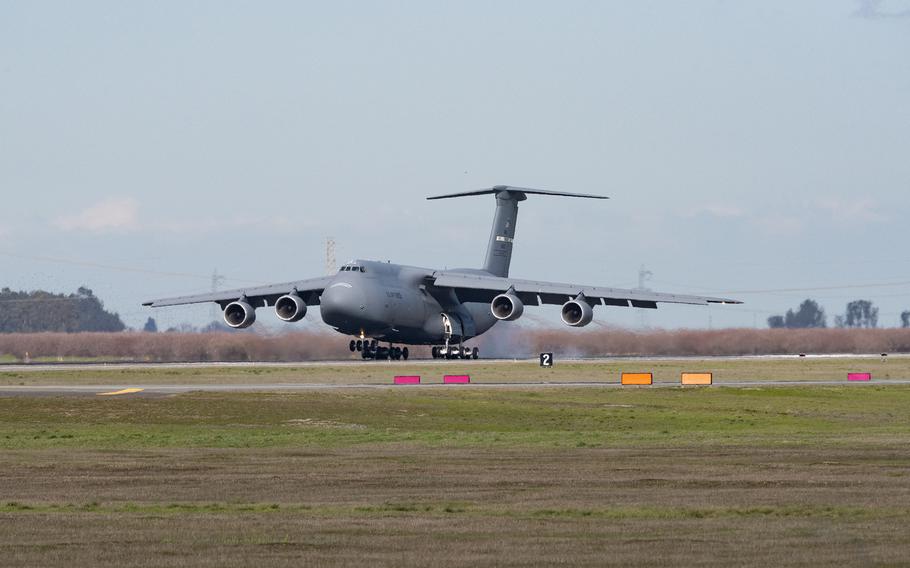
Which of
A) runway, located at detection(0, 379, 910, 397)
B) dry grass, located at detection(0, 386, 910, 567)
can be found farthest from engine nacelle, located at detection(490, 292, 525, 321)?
dry grass, located at detection(0, 386, 910, 567)

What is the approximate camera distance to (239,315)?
216 ft

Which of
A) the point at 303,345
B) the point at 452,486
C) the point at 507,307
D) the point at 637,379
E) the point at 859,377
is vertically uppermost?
the point at 507,307

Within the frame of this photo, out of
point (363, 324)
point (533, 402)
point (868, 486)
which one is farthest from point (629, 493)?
point (363, 324)

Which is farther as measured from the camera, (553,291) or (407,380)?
(553,291)

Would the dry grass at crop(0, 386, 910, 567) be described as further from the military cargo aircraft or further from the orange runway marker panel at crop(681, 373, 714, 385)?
the military cargo aircraft

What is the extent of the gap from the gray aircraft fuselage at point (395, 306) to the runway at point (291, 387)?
1584 centimetres

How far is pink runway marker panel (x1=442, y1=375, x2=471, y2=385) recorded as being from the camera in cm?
4725

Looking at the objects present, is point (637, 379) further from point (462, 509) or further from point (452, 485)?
point (462, 509)

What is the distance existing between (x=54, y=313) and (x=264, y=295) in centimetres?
2803

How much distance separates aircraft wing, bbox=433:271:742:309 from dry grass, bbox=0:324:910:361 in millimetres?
5812

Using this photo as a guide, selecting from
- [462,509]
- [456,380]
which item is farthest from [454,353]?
[462,509]

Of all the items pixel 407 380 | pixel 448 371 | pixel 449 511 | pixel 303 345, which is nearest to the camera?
pixel 449 511

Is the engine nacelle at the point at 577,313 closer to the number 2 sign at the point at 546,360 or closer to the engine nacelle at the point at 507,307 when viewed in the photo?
the engine nacelle at the point at 507,307

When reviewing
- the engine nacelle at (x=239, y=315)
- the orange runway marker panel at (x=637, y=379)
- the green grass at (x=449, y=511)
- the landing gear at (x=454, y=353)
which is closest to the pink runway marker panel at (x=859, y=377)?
the orange runway marker panel at (x=637, y=379)
